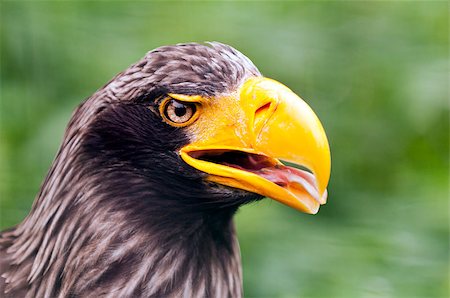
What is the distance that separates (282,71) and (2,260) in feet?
4.19

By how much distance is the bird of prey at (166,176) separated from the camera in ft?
5.19

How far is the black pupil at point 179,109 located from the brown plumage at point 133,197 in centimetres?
2

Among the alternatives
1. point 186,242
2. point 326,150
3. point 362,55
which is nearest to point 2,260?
point 186,242

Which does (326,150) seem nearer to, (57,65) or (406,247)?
(406,247)

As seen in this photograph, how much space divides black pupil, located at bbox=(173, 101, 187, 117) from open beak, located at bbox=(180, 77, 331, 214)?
3 centimetres

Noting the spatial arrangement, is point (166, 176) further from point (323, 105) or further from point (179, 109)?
point (323, 105)

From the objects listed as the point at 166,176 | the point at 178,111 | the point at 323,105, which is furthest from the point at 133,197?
the point at 323,105

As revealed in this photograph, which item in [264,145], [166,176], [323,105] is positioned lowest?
[323,105]

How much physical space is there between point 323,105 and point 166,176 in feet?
4.63

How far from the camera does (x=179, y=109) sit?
1.62 metres

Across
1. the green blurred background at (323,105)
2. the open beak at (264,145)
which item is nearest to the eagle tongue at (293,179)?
the open beak at (264,145)

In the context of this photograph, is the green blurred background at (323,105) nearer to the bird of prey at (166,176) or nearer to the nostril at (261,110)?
the bird of prey at (166,176)

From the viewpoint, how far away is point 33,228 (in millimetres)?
1786

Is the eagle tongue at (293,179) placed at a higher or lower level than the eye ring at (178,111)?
lower
